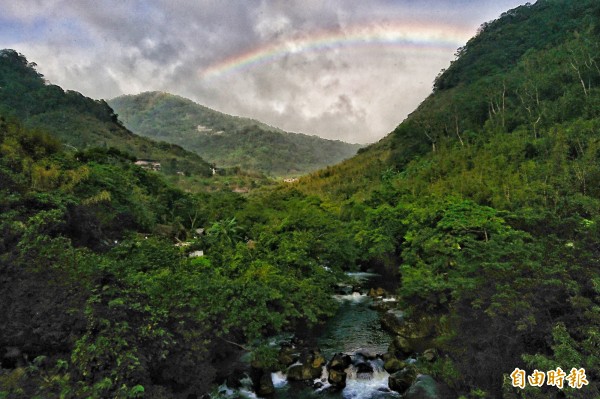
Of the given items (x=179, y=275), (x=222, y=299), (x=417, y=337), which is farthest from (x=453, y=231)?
(x=179, y=275)

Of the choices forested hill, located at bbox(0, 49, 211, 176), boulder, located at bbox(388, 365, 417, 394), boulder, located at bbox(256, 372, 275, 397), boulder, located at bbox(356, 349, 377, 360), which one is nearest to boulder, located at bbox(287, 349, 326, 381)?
boulder, located at bbox(256, 372, 275, 397)

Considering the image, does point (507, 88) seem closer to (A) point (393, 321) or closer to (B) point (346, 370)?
(A) point (393, 321)

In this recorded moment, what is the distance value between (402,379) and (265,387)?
18.7 ft

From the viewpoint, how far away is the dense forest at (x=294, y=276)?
373 inches

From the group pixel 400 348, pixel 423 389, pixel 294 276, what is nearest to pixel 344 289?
pixel 294 276

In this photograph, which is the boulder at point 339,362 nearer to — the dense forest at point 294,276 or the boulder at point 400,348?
the dense forest at point 294,276

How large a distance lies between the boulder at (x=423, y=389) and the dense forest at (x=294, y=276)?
27.5 inches

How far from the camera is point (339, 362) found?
51.2 ft

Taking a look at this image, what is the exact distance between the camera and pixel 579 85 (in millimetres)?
34781

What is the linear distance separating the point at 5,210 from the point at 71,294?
448cm

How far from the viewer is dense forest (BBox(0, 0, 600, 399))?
9.47 meters

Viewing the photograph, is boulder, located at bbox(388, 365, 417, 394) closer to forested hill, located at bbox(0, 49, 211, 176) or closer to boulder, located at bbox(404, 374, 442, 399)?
boulder, located at bbox(404, 374, 442, 399)

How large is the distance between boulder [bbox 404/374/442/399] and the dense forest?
2.29 ft

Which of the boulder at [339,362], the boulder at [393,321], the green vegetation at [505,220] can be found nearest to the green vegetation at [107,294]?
the boulder at [339,362]
